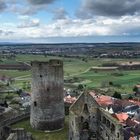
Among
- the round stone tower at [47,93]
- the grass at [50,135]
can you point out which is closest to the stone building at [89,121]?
the grass at [50,135]

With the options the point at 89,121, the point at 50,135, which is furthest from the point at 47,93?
the point at 89,121

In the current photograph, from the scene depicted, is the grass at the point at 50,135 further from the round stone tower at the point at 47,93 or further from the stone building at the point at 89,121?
the stone building at the point at 89,121

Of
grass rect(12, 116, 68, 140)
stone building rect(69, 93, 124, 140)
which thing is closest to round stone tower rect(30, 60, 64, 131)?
grass rect(12, 116, 68, 140)

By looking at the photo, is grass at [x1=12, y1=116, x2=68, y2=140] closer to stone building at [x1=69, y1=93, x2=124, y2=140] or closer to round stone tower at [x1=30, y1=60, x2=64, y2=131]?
round stone tower at [x1=30, y1=60, x2=64, y2=131]

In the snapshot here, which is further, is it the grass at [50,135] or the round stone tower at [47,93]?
the round stone tower at [47,93]

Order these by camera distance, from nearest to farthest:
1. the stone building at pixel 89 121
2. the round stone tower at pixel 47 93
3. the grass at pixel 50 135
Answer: the stone building at pixel 89 121, the grass at pixel 50 135, the round stone tower at pixel 47 93

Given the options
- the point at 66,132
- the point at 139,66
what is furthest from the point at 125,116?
the point at 139,66

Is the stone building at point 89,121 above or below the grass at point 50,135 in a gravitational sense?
above
